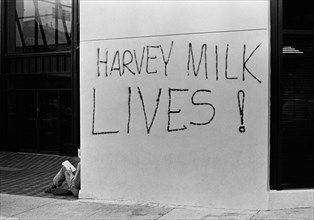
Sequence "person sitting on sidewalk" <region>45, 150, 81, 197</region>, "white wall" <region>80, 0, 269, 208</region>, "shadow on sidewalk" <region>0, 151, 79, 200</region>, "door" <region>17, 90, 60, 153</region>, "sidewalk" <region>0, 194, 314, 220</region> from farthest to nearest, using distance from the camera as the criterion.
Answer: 1. "door" <region>17, 90, 60, 153</region>
2. "shadow on sidewalk" <region>0, 151, 79, 200</region>
3. "person sitting on sidewalk" <region>45, 150, 81, 197</region>
4. "white wall" <region>80, 0, 269, 208</region>
5. "sidewalk" <region>0, 194, 314, 220</region>

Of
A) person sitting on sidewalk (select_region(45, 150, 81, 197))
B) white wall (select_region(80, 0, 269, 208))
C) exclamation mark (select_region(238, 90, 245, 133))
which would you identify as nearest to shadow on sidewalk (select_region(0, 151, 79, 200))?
person sitting on sidewalk (select_region(45, 150, 81, 197))

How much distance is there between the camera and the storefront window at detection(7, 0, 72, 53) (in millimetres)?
14531

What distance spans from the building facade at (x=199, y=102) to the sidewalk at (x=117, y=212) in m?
0.18

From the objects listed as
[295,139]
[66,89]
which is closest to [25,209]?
[295,139]

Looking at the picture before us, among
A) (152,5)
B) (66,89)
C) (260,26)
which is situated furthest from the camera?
(66,89)

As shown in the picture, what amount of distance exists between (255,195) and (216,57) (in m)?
2.22

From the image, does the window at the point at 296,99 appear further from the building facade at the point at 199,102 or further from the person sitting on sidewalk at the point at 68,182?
the person sitting on sidewalk at the point at 68,182

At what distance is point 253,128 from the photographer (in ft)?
21.3

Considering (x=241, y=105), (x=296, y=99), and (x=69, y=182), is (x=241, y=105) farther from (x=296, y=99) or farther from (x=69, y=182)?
(x=69, y=182)

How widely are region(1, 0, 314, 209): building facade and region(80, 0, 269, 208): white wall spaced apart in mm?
16

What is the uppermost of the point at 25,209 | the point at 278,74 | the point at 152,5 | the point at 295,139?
the point at 152,5

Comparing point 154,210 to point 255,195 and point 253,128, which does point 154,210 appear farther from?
point 253,128

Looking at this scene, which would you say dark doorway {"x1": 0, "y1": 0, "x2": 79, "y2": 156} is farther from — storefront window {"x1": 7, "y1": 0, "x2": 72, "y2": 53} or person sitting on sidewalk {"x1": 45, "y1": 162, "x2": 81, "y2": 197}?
person sitting on sidewalk {"x1": 45, "y1": 162, "x2": 81, "y2": 197}

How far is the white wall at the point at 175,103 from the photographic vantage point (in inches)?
256
